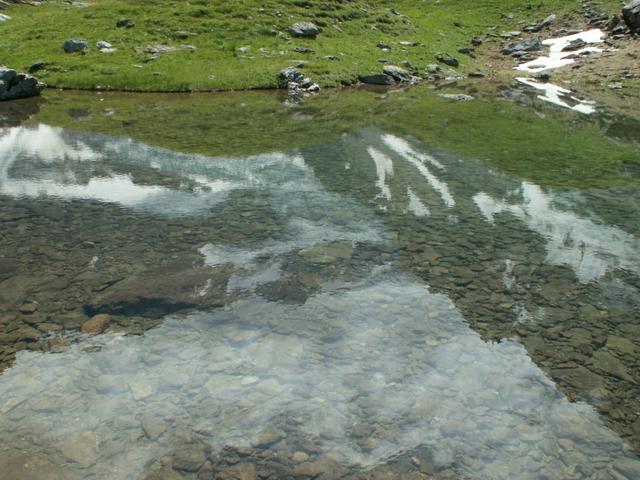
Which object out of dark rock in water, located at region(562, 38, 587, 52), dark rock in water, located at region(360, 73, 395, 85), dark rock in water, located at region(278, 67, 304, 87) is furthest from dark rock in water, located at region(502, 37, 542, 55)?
dark rock in water, located at region(278, 67, 304, 87)

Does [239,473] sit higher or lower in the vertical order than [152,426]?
higher

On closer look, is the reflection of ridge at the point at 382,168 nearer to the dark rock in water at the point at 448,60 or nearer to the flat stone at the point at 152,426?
the flat stone at the point at 152,426

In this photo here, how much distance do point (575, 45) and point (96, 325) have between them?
87.1 meters

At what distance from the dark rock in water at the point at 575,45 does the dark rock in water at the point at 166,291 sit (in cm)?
8214

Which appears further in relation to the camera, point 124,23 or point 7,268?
point 124,23

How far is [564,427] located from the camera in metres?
8.70

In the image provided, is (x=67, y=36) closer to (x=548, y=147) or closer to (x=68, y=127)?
(x=68, y=127)

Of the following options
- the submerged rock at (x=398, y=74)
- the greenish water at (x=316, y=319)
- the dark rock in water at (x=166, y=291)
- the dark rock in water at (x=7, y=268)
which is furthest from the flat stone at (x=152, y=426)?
the submerged rock at (x=398, y=74)

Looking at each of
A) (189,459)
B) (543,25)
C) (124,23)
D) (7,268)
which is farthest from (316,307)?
(543,25)

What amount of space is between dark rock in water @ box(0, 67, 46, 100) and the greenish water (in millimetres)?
24066

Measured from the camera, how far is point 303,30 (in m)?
68.5

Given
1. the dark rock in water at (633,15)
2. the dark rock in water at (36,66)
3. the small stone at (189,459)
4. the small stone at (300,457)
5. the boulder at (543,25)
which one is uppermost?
the dark rock in water at (633,15)

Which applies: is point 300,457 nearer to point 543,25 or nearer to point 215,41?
point 215,41

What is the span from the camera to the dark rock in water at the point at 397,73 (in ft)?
200
